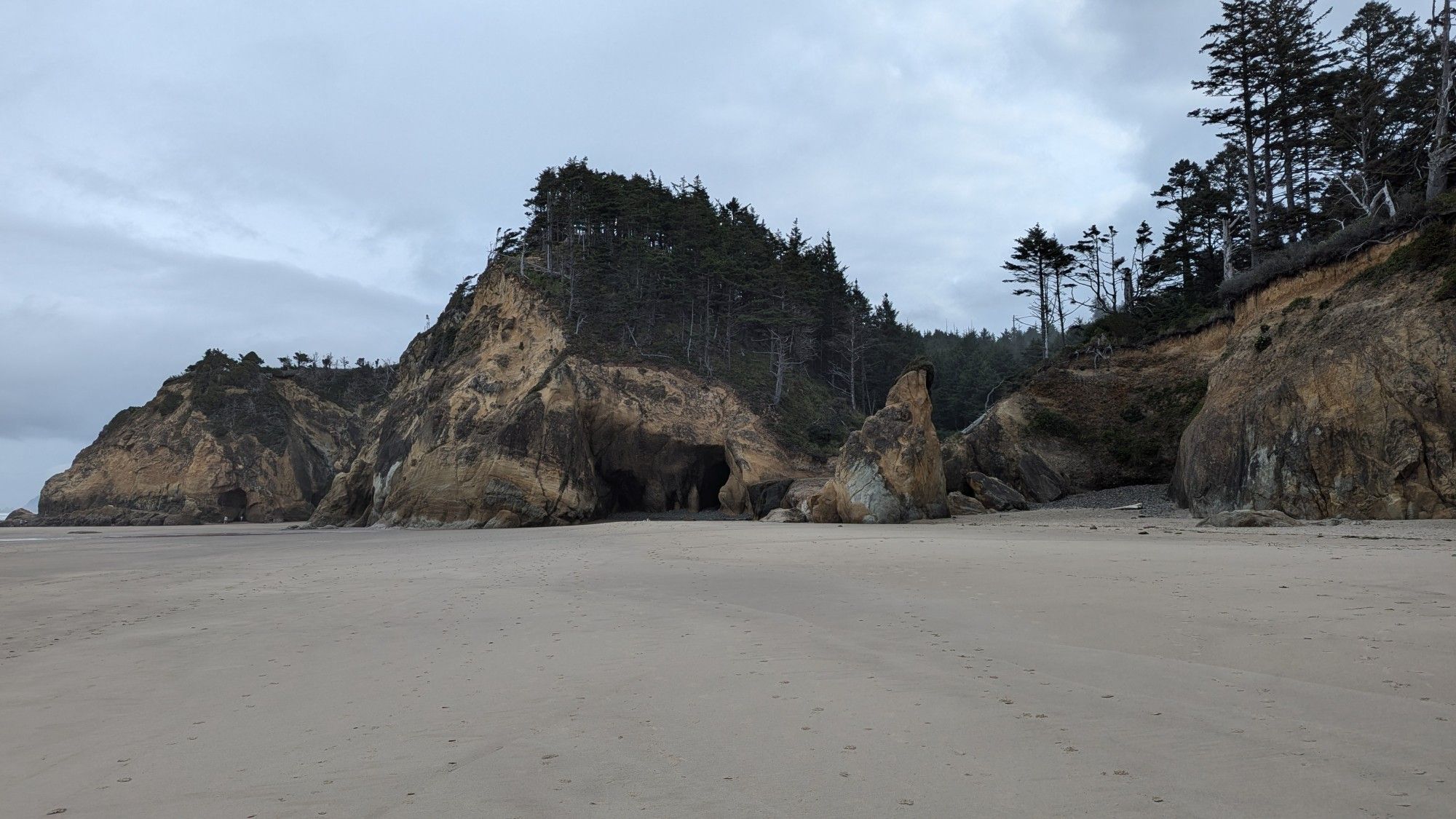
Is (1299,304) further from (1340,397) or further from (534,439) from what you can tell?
(534,439)

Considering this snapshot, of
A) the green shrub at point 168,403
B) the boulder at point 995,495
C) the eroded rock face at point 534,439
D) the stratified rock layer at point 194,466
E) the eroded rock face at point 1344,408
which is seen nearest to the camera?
the eroded rock face at point 1344,408

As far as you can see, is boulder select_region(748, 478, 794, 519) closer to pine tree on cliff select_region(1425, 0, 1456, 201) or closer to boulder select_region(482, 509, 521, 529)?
boulder select_region(482, 509, 521, 529)

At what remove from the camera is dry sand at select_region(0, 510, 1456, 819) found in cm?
315

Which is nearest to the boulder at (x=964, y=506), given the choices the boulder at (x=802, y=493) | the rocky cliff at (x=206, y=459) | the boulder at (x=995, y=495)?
the boulder at (x=995, y=495)

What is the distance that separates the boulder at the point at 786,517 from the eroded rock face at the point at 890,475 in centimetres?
59

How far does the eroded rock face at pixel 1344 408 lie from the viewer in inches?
558

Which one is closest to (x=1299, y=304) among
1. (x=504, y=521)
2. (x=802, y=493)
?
(x=802, y=493)

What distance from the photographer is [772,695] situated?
461cm

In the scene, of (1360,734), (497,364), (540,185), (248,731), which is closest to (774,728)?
(1360,734)

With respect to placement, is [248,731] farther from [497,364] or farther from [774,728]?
[497,364]

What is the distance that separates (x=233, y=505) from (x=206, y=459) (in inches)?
127

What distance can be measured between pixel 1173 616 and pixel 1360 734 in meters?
2.85

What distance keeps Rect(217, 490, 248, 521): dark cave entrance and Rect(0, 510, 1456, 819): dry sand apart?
41.7 meters

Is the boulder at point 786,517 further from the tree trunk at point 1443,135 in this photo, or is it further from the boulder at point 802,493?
the tree trunk at point 1443,135
